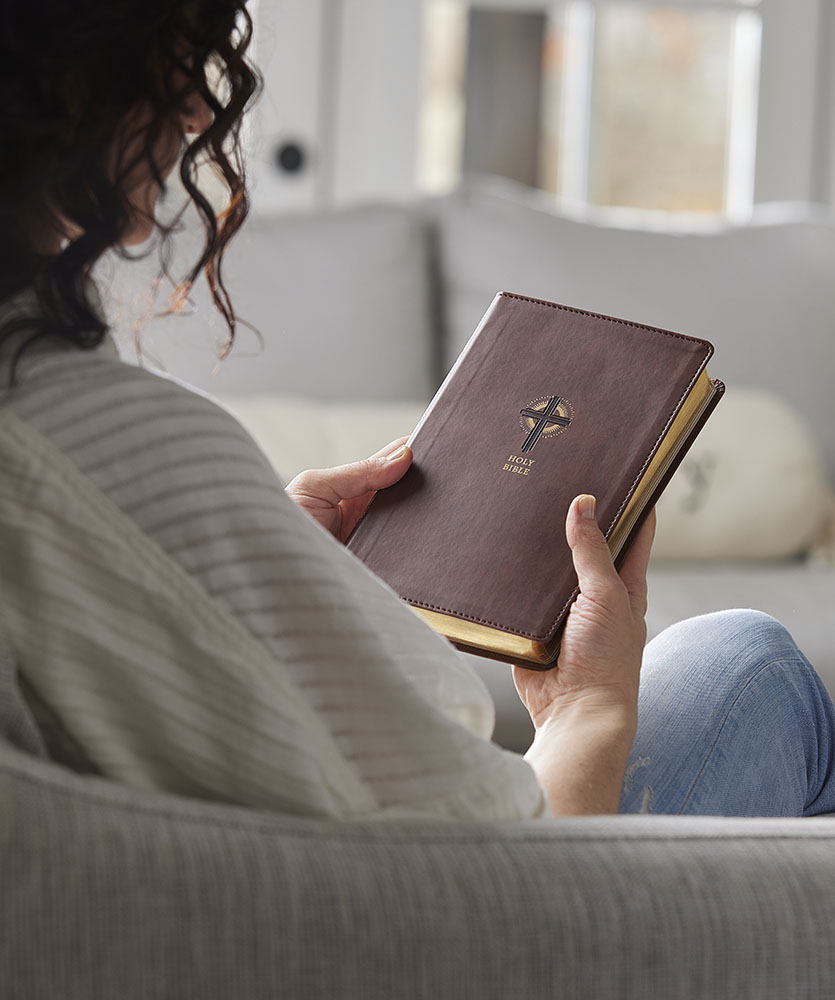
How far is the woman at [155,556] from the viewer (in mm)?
482

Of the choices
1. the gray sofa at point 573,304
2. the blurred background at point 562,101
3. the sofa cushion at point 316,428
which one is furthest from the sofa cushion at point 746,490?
the blurred background at point 562,101

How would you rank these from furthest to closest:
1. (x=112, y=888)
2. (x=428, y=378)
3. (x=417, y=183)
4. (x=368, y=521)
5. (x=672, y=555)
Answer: (x=417, y=183) → (x=428, y=378) → (x=672, y=555) → (x=368, y=521) → (x=112, y=888)

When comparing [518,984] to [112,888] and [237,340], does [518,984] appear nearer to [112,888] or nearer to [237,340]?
[112,888]

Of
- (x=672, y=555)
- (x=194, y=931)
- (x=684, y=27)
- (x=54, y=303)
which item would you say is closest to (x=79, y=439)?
(x=54, y=303)

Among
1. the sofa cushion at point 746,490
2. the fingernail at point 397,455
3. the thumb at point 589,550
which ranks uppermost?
the fingernail at point 397,455

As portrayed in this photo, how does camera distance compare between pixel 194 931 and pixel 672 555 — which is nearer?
pixel 194 931

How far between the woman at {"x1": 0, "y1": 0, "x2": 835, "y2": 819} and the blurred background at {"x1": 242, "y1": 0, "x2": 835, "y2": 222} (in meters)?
1.96

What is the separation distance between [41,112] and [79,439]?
0.13m

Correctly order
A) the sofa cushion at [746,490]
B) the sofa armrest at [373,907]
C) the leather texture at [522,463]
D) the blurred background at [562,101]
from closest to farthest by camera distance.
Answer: the sofa armrest at [373,907] → the leather texture at [522,463] → the sofa cushion at [746,490] → the blurred background at [562,101]

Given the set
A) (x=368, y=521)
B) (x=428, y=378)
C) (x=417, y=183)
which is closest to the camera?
(x=368, y=521)

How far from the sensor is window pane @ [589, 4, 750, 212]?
255cm

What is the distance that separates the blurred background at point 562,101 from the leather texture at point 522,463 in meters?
1.65

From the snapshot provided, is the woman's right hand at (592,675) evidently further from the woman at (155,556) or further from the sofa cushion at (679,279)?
the sofa cushion at (679,279)

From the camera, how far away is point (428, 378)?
6.37 ft
